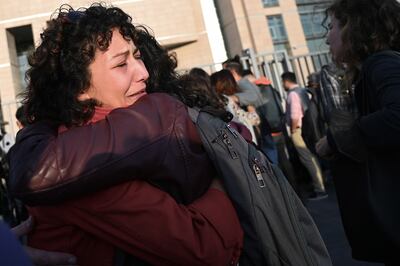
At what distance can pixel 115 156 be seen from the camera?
1032 mm

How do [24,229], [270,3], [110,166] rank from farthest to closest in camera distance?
[270,3]
[24,229]
[110,166]

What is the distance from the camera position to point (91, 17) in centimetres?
131

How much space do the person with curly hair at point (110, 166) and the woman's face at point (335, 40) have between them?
1.19m

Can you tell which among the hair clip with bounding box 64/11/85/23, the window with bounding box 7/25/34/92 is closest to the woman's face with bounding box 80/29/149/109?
the hair clip with bounding box 64/11/85/23

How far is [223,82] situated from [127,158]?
10.9 ft

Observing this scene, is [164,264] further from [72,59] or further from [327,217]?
[327,217]

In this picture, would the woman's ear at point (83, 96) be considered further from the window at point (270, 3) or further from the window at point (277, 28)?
the window at point (270, 3)

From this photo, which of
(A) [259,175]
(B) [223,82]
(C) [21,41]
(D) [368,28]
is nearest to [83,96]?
(A) [259,175]

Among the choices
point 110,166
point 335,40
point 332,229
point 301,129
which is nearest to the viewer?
point 110,166

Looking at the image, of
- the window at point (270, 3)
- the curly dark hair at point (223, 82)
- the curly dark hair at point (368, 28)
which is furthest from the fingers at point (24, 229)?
the window at point (270, 3)

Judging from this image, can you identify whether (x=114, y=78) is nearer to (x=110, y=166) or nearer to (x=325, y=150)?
(x=110, y=166)

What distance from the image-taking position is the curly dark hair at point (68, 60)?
1256 millimetres

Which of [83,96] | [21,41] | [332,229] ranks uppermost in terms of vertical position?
[21,41]

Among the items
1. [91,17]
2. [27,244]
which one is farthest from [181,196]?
[91,17]
